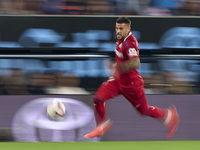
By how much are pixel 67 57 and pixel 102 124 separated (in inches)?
84.5

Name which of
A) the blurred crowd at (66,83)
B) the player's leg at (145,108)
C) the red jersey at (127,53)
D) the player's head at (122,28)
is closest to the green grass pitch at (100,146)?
the player's leg at (145,108)

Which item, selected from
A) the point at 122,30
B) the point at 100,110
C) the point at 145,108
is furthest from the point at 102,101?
the point at 122,30

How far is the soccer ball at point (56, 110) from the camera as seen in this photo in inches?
274

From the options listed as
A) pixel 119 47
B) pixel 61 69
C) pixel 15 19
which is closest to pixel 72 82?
pixel 61 69

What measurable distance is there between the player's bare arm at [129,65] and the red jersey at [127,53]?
0.17 ft

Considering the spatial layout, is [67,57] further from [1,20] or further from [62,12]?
[1,20]

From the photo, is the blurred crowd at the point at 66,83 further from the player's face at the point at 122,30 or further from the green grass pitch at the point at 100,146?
the player's face at the point at 122,30

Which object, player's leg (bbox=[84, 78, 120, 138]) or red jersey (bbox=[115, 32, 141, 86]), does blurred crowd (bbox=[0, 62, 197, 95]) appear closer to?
player's leg (bbox=[84, 78, 120, 138])

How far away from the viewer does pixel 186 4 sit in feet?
26.0

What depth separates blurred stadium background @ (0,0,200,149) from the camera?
7.22 m

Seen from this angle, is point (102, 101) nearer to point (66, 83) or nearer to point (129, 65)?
point (129, 65)

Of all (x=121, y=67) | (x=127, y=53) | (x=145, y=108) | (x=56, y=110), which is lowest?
(x=56, y=110)

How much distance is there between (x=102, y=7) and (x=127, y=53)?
2.51 metres

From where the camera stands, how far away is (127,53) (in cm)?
548
